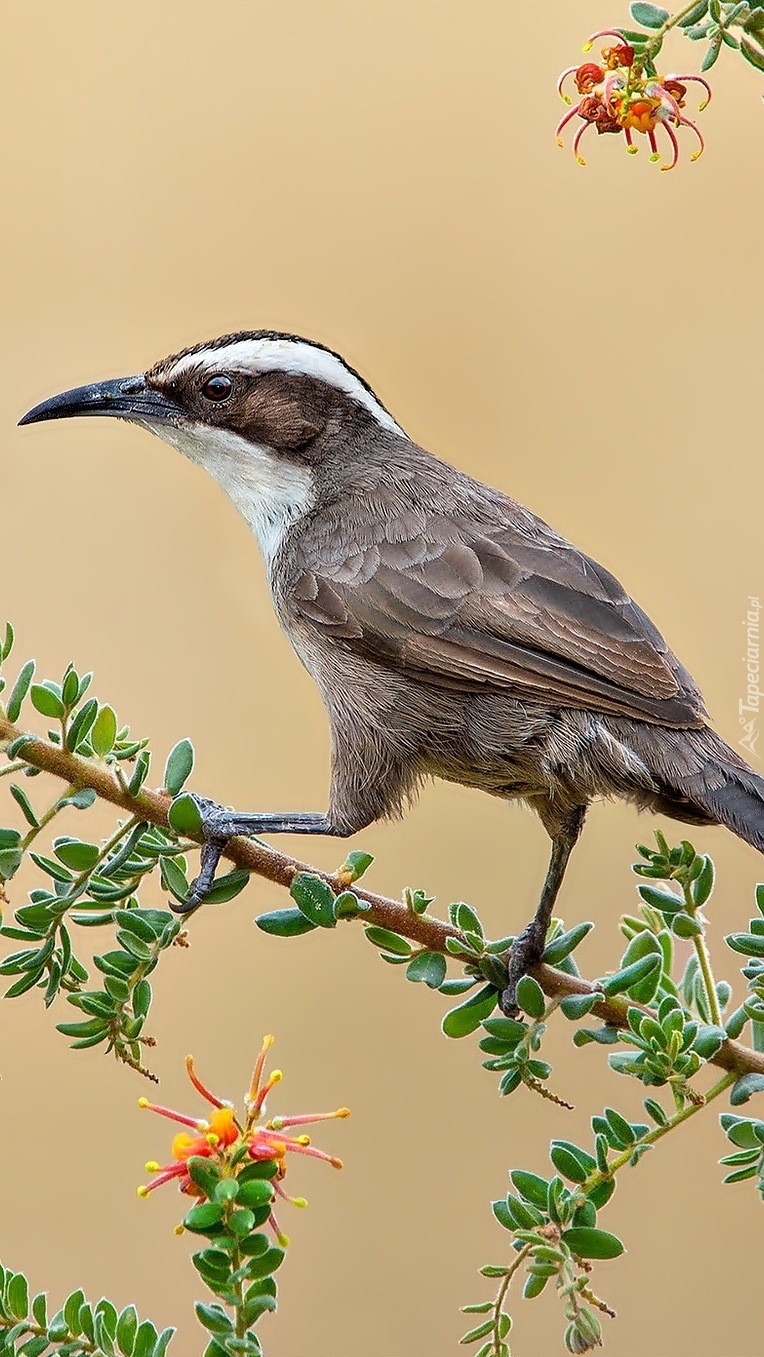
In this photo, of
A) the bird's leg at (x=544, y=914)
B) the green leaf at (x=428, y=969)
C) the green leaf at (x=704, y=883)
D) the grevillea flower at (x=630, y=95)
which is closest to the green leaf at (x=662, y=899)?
the green leaf at (x=704, y=883)

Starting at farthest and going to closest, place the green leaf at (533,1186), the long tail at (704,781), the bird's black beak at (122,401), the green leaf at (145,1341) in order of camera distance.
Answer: the bird's black beak at (122,401) → the long tail at (704,781) → the green leaf at (533,1186) → the green leaf at (145,1341)

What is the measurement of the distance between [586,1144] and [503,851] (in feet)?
3.59

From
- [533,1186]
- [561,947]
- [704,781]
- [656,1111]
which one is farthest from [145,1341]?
[704,781]

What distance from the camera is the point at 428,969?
2.51 meters

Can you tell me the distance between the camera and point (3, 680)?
2363mm

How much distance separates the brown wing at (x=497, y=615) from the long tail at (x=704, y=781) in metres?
0.06

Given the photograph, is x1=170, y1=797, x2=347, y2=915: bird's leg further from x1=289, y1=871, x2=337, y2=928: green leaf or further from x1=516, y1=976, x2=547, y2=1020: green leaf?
x1=516, y1=976, x2=547, y2=1020: green leaf

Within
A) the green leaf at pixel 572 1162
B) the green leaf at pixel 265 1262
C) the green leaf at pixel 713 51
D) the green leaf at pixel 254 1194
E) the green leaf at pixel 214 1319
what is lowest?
the green leaf at pixel 214 1319

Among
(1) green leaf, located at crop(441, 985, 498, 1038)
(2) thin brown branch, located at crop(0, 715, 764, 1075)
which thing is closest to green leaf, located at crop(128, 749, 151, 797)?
(2) thin brown branch, located at crop(0, 715, 764, 1075)

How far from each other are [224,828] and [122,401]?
1805mm

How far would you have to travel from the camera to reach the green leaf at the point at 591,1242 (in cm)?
213

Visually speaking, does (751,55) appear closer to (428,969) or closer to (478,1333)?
(428,969)

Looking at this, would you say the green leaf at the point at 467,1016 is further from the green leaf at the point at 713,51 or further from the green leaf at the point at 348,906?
the green leaf at the point at 713,51

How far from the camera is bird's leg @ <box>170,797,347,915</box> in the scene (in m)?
2.54
